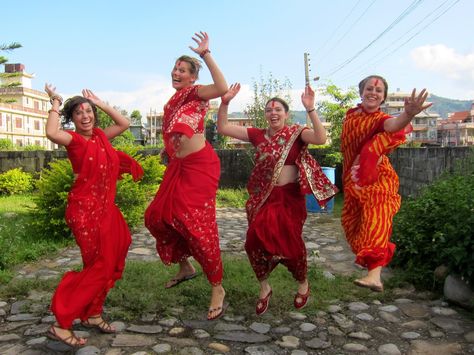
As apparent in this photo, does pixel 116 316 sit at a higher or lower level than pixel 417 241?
lower

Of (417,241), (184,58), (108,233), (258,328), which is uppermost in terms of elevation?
(184,58)

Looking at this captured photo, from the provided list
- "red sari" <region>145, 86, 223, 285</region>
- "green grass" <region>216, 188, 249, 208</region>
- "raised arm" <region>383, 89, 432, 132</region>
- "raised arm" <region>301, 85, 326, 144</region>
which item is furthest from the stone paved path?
"green grass" <region>216, 188, 249, 208</region>

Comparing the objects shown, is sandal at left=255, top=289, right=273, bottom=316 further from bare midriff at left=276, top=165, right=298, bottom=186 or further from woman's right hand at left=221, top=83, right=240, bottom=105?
woman's right hand at left=221, top=83, right=240, bottom=105

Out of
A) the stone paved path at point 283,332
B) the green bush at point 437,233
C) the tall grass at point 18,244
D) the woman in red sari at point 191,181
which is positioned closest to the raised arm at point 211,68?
the woman in red sari at point 191,181

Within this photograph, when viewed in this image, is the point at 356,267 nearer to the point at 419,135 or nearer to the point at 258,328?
the point at 258,328

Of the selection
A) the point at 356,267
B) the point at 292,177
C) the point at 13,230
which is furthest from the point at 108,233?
the point at 13,230

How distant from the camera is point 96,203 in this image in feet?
11.4

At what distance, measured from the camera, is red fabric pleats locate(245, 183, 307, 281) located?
3.84m

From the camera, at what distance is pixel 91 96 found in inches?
148

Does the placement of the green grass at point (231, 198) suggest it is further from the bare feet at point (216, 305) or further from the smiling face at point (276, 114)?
the bare feet at point (216, 305)

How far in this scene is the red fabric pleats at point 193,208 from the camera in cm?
370

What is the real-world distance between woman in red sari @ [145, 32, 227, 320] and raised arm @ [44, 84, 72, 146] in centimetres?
80

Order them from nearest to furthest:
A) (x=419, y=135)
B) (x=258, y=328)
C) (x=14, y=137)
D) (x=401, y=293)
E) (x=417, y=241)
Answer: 1. (x=258, y=328)
2. (x=401, y=293)
3. (x=417, y=241)
4. (x=14, y=137)
5. (x=419, y=135)

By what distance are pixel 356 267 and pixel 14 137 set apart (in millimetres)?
52623
